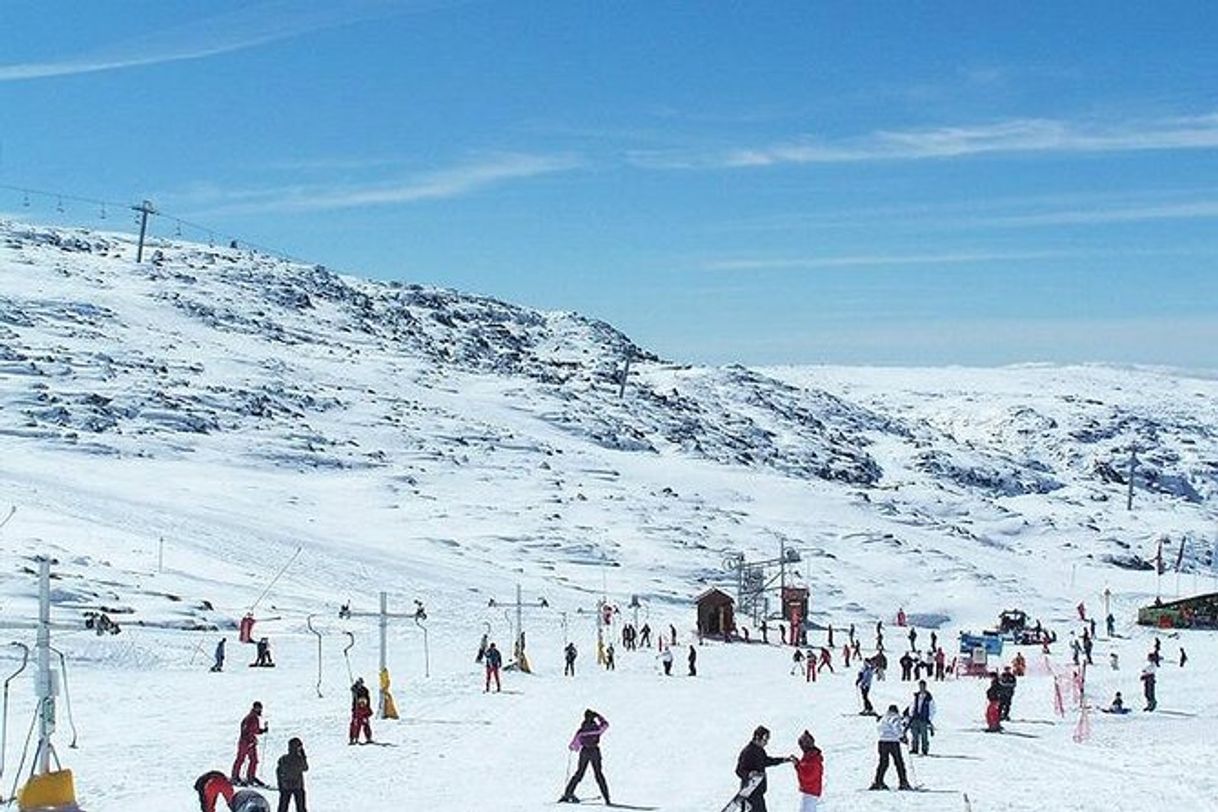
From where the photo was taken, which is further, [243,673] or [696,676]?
[696,676]

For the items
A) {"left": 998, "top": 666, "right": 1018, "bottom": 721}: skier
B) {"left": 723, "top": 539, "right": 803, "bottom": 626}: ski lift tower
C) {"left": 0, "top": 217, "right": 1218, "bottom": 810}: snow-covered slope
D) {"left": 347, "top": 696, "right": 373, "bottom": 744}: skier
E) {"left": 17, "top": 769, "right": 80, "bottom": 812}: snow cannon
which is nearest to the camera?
{"left": 17, "top": 769, "right": 80, "bottom": 812}: snow cannon

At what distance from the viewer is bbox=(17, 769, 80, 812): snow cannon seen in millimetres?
16781

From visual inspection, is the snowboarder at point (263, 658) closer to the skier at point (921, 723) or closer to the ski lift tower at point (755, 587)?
the skier at point (921, 723)

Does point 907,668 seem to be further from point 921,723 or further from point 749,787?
point 749,787

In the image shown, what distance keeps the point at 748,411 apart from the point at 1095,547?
5819cm

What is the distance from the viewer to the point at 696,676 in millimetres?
42625

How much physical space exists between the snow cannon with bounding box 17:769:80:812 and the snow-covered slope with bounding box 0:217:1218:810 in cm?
255

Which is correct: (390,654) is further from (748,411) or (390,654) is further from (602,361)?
(602,361)

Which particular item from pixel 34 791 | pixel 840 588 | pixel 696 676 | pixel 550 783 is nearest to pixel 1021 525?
pixel 840 588

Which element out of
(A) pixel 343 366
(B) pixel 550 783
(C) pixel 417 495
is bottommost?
(B) pixel 550 783

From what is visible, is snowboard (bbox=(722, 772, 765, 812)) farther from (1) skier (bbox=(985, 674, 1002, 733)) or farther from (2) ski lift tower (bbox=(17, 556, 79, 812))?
(1) skier (bbox=(985, 674, 1002, 733))

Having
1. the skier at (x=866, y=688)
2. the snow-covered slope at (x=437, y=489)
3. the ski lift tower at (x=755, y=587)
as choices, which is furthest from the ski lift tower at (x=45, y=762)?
the ski lift tower at (x=755, y=587)

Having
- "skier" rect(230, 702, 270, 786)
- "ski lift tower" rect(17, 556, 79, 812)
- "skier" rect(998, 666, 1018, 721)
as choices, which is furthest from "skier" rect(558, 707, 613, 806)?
"skier" rect(998, 666, 1018, 721)

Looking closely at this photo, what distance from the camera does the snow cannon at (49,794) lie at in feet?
55.1
